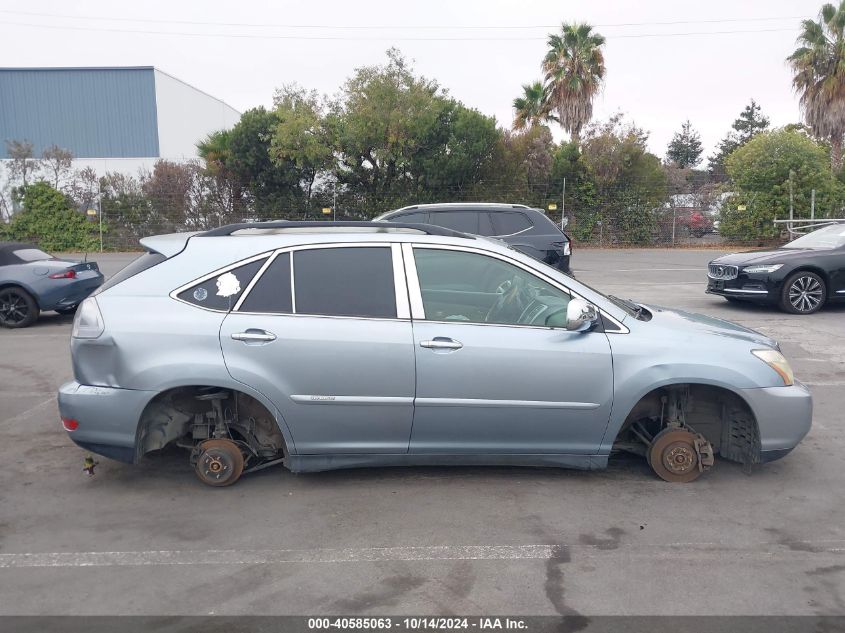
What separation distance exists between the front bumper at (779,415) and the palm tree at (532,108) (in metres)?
30.4

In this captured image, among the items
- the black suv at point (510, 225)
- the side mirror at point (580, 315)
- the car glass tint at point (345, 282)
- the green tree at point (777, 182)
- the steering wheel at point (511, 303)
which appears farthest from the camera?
the green tree at point (777, 182)

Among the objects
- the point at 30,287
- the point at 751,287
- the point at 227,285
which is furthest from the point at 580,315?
the point at 30,287

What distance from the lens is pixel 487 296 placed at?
536cm

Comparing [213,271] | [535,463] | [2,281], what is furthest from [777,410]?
[2,281]

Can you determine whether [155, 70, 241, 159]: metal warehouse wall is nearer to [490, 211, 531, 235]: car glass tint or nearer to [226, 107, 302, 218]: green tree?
[226, 107, 302, 218]: green tree

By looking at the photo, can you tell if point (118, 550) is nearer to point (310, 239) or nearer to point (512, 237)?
point (310, 239)

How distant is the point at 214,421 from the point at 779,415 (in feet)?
11.8

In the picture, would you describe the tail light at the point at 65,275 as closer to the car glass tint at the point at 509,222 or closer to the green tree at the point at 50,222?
the car glass tint at the point at 509,222

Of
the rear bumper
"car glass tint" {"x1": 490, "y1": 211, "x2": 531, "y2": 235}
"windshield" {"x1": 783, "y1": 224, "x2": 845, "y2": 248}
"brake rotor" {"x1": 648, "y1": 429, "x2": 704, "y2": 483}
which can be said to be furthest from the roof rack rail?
"windshield" {"x1": 783, "y1": 224, "x2": 845, "y2": 248}

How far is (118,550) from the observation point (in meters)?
4.22

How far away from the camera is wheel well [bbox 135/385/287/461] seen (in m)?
4.98

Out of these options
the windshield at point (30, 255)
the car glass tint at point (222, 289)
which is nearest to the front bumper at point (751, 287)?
the car glass tint at point (222, 289)

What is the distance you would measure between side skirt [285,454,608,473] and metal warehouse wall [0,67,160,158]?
A: 41786mm

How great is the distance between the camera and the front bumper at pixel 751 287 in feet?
38.6
